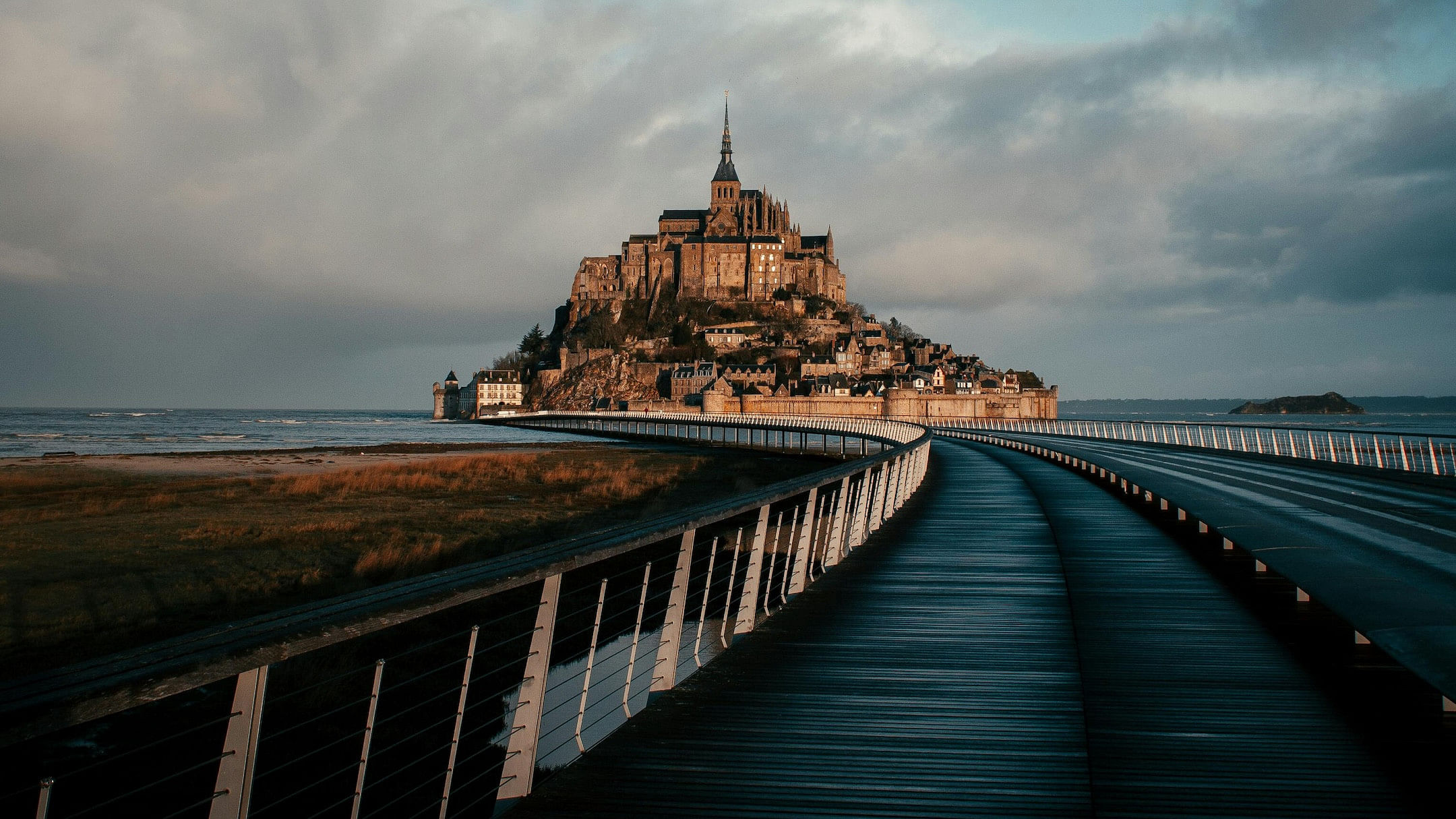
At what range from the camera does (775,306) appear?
488ft

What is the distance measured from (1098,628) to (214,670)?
6.00 metres

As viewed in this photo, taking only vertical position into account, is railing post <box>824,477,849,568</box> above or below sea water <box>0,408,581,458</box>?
below

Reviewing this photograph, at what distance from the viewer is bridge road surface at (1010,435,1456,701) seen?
17.1ft

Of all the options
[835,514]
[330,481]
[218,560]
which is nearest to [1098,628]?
[835,514]

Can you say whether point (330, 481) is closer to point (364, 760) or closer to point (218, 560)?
point (218, 560)

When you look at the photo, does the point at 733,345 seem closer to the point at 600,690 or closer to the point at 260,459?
the point at 260,459

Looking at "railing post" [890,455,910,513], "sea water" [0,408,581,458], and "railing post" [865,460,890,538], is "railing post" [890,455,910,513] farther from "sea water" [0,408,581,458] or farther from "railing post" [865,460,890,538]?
"sea water" [0,408,581,458]

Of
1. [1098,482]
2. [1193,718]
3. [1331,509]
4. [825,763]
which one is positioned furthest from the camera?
[1098,482]

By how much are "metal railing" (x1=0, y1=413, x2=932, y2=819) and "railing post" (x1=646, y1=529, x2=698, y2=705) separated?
0.05ft

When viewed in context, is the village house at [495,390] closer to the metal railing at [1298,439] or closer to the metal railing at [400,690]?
the metal railing at [1298,439]

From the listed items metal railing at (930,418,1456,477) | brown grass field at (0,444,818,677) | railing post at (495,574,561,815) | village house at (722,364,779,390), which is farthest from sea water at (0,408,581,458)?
railing post at (495,574,561,815)

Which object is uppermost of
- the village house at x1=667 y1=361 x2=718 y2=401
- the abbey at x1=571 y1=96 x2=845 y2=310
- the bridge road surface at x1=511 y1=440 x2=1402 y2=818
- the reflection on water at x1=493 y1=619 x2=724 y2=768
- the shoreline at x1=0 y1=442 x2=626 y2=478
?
the abbey at x1=571 y1=96 x2=845 y2=310

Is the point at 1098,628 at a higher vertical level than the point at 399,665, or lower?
higher

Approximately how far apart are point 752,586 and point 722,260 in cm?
14530
